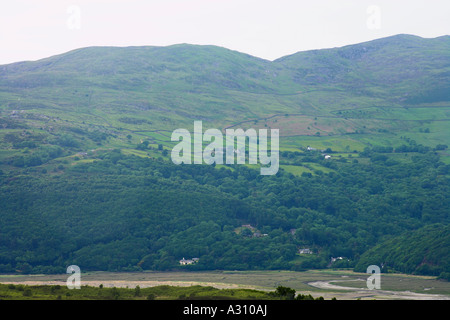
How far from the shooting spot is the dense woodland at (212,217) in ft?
373

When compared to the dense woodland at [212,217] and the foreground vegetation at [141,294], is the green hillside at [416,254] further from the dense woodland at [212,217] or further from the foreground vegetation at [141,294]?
the foreground vegetation at [141,294]

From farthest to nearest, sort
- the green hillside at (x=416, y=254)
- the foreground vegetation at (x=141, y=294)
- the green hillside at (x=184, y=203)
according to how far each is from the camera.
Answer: the green hillside at (x=184, y=203)
the green hillside at (x=416, y=254)
the foreground vegetation at (x=141, y=294)

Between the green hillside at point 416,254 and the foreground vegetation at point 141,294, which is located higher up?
the foreground vegetation at point 141,294

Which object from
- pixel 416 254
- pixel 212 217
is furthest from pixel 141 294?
pixel 212 217

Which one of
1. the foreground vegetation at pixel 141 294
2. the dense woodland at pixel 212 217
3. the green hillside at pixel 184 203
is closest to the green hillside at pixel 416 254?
the dense woodland at pixel 212 217

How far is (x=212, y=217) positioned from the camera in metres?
133

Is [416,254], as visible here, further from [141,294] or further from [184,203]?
[141,294]

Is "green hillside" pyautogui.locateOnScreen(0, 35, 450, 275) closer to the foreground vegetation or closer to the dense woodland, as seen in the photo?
the dense woodland

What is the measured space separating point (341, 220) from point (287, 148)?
5528 cm

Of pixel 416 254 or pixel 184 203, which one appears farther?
pixel 184 203

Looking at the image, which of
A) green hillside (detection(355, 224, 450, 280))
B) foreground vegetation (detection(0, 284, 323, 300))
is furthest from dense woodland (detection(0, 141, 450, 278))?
foreground vegetation (detection(0, 284, 323, 300))

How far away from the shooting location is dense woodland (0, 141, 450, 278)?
373 feet
